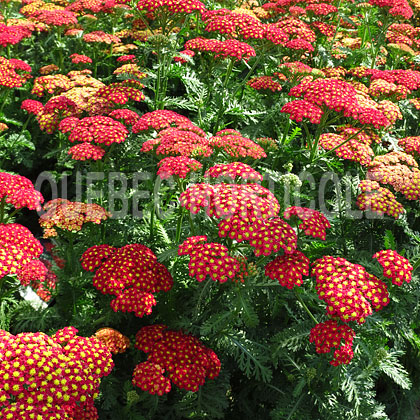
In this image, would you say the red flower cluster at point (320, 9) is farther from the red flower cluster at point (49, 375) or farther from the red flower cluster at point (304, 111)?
the red flower cluster at point (49, 375)

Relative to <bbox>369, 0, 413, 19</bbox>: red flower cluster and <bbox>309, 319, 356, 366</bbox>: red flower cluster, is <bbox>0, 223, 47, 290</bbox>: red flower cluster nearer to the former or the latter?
<bbox>309, 319, 356, 366</bbox>: red flower cluster

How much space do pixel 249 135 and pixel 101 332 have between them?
8.72 ft

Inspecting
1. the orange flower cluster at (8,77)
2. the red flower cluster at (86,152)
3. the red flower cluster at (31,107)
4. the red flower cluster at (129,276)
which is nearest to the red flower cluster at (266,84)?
the red flower cluster at (86,152)

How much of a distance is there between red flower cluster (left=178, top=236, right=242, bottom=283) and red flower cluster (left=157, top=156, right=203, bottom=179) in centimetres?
55

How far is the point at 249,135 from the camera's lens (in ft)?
15.9

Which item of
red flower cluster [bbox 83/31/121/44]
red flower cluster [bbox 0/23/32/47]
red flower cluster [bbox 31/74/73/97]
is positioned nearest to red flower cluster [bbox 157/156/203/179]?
red flower cluster [bbox 31/74/73/97]

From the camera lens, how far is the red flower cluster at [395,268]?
2.68m

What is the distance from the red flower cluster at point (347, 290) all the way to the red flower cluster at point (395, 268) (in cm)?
8

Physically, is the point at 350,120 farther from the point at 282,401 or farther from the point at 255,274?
the point at 282,401

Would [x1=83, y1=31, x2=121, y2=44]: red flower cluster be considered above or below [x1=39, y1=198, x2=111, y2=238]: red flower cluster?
above

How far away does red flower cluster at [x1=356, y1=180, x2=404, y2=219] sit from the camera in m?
3.46

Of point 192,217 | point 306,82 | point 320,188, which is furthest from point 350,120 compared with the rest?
point 192,217

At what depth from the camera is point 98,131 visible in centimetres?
365

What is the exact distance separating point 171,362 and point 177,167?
3.85 ft
